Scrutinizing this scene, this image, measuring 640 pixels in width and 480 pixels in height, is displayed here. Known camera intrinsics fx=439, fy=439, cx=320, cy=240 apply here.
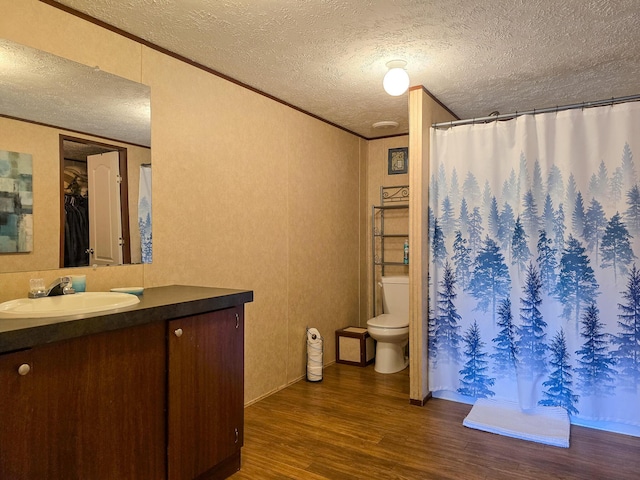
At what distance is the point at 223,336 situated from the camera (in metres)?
2.08

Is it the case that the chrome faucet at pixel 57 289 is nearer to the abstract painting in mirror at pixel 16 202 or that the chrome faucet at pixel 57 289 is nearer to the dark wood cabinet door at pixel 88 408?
the abstract painting in mirror at pixel 16 202

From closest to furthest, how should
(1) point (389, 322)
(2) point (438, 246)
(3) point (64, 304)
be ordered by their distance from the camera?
(3) point (64, 304), (2) point (438, 246), (1) point (389, 322)

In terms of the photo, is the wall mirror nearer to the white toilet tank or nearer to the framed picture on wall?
the white toilet tank

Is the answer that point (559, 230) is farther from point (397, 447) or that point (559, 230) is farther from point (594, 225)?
point (397, 447)

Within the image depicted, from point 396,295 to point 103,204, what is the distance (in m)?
2.73

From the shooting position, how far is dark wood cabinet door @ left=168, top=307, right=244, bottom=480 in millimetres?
1851

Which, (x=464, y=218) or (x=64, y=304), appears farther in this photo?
(x=464, y=218)

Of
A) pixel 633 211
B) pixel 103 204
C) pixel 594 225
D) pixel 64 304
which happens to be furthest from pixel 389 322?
pixel 64 304

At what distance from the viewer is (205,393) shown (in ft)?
6.51

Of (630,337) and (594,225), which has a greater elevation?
(594,225)

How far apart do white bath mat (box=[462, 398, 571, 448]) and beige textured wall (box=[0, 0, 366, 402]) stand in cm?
142

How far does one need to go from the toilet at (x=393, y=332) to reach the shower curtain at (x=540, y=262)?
0.53 m

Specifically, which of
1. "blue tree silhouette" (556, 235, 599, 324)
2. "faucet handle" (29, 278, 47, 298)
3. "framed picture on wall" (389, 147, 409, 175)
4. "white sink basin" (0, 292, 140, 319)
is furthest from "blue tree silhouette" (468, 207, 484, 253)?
"faucet handle" (29, 278, 47, 298)

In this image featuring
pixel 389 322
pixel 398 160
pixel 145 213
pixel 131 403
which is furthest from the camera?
pixel 398 160
